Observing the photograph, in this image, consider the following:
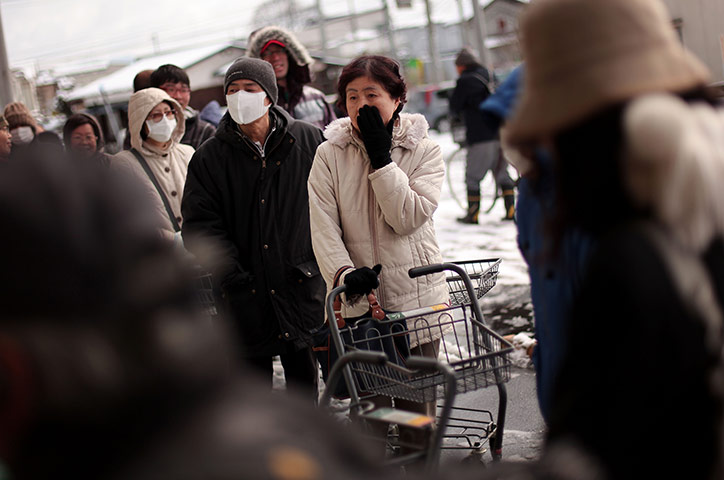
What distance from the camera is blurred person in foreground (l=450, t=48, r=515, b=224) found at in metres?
11.7

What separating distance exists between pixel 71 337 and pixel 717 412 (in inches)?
43.3

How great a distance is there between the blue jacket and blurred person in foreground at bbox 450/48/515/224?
350 inches

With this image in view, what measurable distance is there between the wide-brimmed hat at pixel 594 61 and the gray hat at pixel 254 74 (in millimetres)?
3383

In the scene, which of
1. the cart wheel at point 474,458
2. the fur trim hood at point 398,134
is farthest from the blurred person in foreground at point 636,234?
the fur trim hood at point 398,134

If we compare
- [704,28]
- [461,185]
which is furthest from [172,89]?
[704,28]

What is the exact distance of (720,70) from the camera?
16.2 metres

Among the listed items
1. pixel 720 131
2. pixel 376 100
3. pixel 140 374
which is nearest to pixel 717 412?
pixel 720 131

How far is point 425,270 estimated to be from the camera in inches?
150

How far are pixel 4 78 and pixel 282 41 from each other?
639 cm

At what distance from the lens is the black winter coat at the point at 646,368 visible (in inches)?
57.7

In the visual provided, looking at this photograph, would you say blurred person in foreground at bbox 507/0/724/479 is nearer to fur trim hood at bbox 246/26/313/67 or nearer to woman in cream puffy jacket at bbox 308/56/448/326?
woman in cream puffy jacket at bbox 308/56/448/326

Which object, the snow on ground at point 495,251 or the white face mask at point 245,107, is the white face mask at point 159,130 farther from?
the snow on ground at point 495,251

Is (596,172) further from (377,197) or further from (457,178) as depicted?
(457,178)

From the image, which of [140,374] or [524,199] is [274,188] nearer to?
[524,199]
